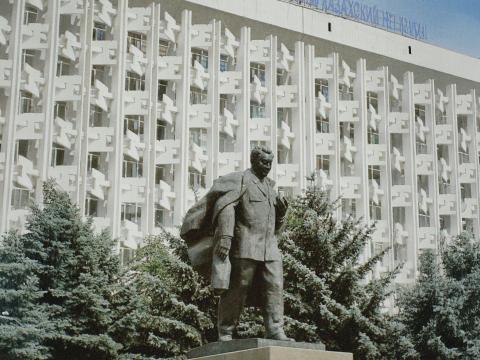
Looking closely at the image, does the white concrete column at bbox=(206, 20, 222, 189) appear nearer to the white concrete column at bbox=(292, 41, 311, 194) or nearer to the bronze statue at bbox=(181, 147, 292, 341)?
the white concrete column at bbox=(292, 41, 311, 194)

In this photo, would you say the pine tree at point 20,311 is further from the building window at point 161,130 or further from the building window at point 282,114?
the building window at point 282,114

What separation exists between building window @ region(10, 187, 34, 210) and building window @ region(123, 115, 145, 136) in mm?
5045

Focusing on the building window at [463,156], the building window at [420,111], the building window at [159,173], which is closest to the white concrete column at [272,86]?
the building window at [159,173]

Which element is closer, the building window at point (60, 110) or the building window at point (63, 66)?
the building window at point (60, 110)

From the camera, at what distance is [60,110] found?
32.9 metres

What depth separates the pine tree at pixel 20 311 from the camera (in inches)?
781

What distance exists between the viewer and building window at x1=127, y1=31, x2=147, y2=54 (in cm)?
3491

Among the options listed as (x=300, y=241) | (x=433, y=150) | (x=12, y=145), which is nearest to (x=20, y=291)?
(x=300, y=241)

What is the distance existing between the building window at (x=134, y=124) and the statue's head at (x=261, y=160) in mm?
24147

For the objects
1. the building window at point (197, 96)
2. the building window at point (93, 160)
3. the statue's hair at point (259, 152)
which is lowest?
the statue's hair at point (259, 152)

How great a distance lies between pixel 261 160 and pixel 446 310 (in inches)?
535

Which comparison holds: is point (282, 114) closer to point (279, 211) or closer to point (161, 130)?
point (161, 130)

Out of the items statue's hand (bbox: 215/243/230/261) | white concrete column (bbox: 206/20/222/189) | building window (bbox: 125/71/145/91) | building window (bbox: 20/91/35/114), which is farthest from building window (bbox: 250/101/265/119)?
statue's hand (bbox: 215/243/230/261)

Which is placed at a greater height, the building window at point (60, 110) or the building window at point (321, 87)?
the building window at point (321, 87)
